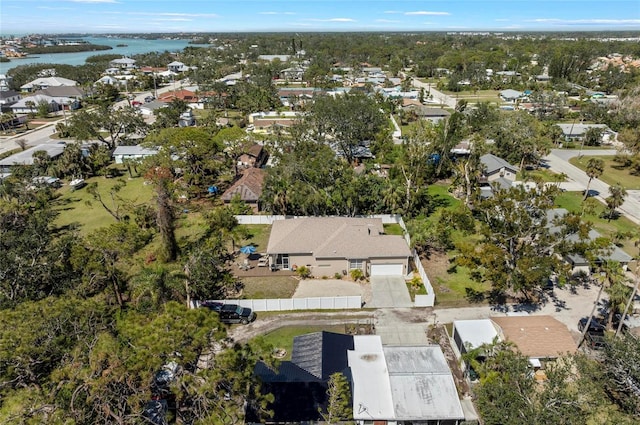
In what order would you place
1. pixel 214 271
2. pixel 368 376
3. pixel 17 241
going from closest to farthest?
1. pixel 368 376
2. pixel 17 241
3. pixel 214 271

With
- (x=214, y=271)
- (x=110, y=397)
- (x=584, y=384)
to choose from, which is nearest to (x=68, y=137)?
(x=214, y=271)

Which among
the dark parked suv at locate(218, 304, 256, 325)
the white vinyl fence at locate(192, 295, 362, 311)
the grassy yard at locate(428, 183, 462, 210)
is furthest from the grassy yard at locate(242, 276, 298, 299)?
the grassy yard at locate(428, 183, 462, 210)

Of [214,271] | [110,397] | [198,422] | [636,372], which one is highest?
[110,397]

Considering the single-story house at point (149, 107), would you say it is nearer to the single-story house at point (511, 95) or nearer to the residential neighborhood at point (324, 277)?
the residential neighborhood at point (324, 277)

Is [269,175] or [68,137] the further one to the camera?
[68,137]

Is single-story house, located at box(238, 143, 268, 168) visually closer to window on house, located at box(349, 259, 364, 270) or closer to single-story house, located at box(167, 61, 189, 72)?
window on house, located at box(349, 259, 364, 270)

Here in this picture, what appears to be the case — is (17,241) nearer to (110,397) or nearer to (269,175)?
(110,397)

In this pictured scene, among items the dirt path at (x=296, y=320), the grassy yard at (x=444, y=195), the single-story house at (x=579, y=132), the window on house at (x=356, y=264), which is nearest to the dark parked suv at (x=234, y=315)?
the dirt path at (x=296, y=320)
